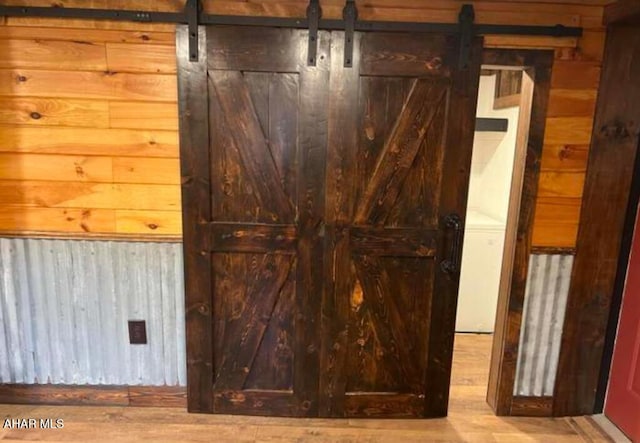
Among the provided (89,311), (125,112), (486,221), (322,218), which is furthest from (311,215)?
(486,221)

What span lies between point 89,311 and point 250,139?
3.89ft

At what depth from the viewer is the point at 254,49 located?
6.05 ft

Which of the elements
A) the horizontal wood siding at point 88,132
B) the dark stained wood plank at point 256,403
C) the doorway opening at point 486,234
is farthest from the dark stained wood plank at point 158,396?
the doorway opening at point 486,234

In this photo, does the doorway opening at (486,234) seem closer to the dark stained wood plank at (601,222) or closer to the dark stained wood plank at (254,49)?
the dark stained wood plank at (601,222)

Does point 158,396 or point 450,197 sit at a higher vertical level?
point 450,197

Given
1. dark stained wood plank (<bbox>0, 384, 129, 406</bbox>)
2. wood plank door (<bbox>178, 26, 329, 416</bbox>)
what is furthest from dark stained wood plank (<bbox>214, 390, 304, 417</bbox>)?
dark stained wood plank (<bbox>0, 384, 129, 406</bbox>)

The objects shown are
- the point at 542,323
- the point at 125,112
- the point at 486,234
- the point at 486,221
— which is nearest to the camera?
the point at 125,112

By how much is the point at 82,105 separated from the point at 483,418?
2489mm

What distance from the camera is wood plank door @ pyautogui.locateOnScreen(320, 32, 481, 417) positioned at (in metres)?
1.87

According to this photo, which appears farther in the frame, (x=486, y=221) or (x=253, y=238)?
(x=486, y=221)

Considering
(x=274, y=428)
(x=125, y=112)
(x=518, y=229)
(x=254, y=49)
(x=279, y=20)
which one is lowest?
(x=274, y=428)

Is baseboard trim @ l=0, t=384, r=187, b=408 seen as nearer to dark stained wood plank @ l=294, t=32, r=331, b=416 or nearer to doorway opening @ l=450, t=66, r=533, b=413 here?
dark stained wood plank @ l=294, t=32, r=331, b=416

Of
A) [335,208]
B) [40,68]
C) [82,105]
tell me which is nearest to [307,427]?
[335,208]

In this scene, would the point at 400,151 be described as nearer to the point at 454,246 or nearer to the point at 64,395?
the point at 454,246
